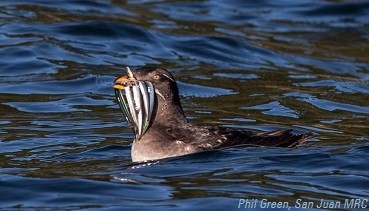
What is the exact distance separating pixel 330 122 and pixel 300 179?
13.1 feet

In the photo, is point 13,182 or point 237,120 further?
point 237,120

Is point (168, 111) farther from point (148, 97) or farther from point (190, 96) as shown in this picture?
point (190, 96)

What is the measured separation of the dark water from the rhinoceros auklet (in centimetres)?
12

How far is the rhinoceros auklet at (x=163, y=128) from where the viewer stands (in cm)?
1138

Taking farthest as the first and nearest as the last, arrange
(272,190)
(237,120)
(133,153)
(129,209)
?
(237,120)
(133,153)
(272,190)
(129,209)

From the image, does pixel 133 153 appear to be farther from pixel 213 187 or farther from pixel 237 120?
pixel 237 120

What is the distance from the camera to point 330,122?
14.8 meters

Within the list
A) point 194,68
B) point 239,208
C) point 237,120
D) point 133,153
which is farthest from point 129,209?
point 194,68

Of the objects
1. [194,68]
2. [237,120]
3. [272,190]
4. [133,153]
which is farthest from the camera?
[194,68]

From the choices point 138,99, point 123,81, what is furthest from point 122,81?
point 138,99

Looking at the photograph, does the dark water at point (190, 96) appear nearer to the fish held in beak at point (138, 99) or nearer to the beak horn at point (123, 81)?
the fish held in beak at point (138, 99)

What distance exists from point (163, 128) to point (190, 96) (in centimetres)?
493

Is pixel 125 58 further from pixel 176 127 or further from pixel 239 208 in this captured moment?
Answer: pixel 239 208

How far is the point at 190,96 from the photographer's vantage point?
16.6 m
